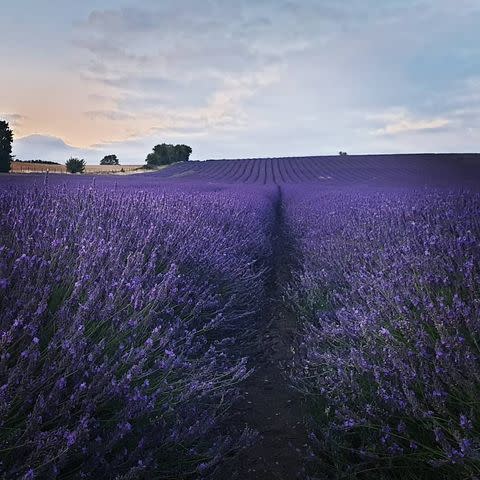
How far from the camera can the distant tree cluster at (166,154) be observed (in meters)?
45.0

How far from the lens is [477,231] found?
127 inches

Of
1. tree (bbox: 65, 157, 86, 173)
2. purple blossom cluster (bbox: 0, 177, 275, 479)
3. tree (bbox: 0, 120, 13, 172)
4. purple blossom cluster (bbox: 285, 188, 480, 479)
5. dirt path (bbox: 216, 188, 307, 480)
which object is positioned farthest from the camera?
tree (bbox: 65, 157, 86, 173)

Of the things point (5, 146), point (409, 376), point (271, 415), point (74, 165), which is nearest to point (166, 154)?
point (74, 165)

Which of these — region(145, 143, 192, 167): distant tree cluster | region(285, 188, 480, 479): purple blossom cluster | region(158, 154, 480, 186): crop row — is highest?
region(145, 143, 192, 167): distant tree cluster

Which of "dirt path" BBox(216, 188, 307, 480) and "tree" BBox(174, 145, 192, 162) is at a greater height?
"tree" BBox(174, 145, 192, 162)

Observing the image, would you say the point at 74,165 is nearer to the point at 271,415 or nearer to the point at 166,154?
the point at 166,154

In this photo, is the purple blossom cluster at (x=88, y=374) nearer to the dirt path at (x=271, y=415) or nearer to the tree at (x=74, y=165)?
the dirt path at (x=271, y=415)

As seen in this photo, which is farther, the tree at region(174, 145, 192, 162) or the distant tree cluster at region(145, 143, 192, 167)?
the tree at region(174, 145, 192, 162)

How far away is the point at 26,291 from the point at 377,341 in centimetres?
158

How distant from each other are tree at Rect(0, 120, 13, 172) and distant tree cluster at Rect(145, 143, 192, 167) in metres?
22.3

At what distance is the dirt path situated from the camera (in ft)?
6.91

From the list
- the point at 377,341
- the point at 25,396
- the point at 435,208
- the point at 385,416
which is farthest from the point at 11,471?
the point at 435,208

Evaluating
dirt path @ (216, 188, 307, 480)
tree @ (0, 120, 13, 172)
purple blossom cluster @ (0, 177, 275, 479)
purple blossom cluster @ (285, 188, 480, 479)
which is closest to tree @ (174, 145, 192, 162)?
tree @ (0, 120, 13, 172)

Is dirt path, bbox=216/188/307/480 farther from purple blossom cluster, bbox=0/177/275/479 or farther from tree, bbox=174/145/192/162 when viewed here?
tree, bbox=174/145/192/162
